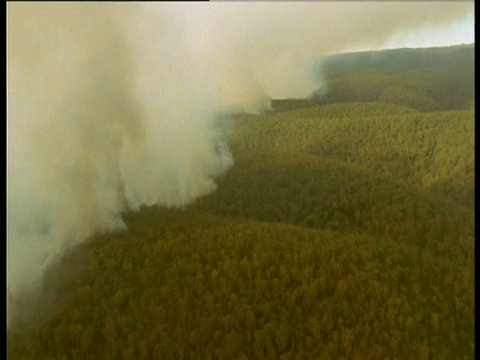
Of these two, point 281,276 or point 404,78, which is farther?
point 404,78

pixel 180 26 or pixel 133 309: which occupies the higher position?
pixel 180 26

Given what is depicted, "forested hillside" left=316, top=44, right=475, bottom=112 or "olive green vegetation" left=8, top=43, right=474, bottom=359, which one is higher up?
"forested hillside" left=316, top=44, right=475, bottom=112

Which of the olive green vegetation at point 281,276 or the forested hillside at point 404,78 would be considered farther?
the forested hillside at point 404,78

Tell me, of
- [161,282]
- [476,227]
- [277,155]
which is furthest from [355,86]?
[161,282]

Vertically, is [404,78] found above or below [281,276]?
above

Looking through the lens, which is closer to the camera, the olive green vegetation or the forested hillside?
the olive green vegetation

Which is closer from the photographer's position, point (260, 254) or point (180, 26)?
point (260, 254)

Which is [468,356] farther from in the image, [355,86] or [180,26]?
[355,86]

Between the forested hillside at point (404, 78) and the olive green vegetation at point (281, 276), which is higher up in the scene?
the forested hillside at point (404, 78)
